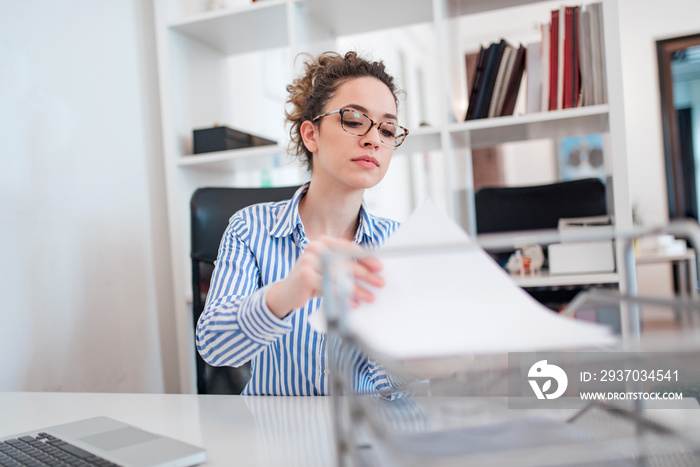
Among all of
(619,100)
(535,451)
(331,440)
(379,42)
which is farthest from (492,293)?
(379,42)

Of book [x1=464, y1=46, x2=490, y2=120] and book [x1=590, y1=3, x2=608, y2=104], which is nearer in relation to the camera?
book [x1=590, y1=3, x2=608, y2=104]

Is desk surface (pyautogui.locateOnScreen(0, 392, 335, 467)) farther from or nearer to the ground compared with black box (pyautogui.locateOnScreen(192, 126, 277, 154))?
nearer to the ground

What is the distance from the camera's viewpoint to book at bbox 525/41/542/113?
5.82 ft

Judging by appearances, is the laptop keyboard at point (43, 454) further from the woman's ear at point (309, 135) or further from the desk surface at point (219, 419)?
the woman's ear at point (309, 135)

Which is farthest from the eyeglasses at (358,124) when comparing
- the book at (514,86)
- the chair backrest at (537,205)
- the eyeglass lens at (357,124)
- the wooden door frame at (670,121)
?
the wooden door frame at (670,121)

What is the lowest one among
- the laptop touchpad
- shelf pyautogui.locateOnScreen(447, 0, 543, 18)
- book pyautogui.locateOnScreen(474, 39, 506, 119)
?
the laptop touchpad

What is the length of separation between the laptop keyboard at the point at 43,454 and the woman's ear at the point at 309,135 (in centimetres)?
→ 81

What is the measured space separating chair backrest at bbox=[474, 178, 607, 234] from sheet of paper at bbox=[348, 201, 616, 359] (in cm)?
187

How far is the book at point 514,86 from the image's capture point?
1.81 metres

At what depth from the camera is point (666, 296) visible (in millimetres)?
422

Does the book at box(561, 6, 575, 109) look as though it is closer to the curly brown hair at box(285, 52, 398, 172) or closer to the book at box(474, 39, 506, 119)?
the book at box(474, 39, 506, 119)

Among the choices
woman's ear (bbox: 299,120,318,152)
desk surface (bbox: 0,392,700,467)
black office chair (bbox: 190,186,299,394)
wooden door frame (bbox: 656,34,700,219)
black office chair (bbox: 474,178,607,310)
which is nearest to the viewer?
desk surface (bbox: 0,392,700,467)

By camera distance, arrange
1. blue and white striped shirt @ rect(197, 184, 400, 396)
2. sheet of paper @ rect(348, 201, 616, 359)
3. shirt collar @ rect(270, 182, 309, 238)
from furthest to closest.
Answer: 1. shirt collar @ rect(270, 182, 309, 238)
2. blue and white striped shirt @ rect(197, 184, 400, 396)
3. sheet of paper @ rect(348, 201, 616, 359)

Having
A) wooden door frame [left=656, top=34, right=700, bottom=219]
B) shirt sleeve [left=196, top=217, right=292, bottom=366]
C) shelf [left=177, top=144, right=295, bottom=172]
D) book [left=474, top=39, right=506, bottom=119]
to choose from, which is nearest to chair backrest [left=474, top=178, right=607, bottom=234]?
book [left=474, top=39, right=506, bottom=119]
